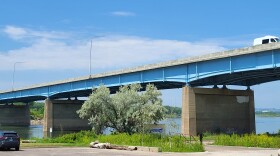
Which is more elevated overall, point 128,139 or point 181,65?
point 181,65

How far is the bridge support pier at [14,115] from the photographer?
143m

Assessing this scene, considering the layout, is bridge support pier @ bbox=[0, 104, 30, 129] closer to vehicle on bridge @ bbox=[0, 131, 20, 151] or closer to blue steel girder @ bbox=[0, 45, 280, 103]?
blue steel girder @ bbox=[0, 45, 280, 103]

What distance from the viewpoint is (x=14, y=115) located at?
14700cm

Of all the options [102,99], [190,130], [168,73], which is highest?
[168,73]

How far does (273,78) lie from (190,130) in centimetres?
1651

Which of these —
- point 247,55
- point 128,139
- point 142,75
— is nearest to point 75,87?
point 142,75

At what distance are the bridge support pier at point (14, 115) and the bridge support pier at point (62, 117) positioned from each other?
132 feet

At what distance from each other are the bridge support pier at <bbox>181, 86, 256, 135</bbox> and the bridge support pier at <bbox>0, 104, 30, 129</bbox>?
3598 inches

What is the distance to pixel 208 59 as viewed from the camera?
187ft

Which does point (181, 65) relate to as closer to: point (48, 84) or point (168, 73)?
point (168, 73)

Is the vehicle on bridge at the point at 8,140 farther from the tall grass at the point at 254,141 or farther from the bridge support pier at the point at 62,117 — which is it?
the bridge support pier at the point at 62,117

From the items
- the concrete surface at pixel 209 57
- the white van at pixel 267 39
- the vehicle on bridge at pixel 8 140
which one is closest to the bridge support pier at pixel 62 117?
the concrete surface at pixel 209 57

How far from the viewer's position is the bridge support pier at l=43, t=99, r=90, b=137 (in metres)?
102

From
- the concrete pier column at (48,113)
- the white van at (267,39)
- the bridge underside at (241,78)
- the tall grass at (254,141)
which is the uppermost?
the white van at (267,39)
